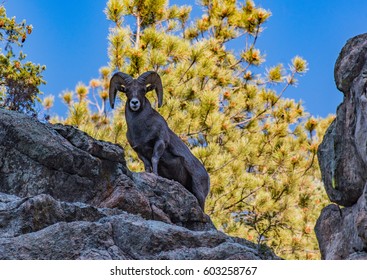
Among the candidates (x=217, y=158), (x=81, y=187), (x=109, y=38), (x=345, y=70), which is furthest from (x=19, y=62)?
(x=345, y=70)

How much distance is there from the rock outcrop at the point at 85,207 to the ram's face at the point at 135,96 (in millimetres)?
2181

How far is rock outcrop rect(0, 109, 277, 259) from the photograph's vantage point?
461 centimetres

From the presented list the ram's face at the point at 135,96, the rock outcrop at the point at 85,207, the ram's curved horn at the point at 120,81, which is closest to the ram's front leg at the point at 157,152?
the ram's face at the point at 135,96

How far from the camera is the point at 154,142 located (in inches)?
397

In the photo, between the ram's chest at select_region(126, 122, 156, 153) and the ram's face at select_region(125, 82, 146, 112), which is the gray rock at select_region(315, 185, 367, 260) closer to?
the ram's chest at select_region(126, 122, 156, 153)

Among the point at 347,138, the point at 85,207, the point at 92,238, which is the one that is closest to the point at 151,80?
the point at 347,138

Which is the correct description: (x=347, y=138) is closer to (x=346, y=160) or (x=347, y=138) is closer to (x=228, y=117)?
(x=346, y=160)

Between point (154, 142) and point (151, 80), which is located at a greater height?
point (151, 80)

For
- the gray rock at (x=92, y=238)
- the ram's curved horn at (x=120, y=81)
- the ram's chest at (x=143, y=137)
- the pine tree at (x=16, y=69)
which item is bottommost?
the gray rock at (x=92, y=238)

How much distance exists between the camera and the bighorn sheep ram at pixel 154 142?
10.1 meters

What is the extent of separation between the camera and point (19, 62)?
16.7 meters

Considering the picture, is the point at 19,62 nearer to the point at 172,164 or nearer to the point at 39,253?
the point at 172,164

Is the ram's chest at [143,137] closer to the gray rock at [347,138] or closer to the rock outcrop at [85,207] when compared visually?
the rock outcrop at [85,207]

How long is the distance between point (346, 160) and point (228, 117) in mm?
14792
